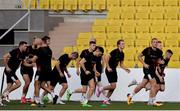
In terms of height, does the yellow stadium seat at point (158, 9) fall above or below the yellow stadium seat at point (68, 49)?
above

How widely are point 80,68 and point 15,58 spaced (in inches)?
73.5

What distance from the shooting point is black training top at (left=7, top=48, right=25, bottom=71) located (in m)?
17.4

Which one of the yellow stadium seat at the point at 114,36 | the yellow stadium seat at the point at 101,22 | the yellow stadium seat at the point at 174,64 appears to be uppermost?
the yellow stadium seat at the point at 101,22

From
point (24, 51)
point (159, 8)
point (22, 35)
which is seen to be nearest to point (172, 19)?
point (159, 8)

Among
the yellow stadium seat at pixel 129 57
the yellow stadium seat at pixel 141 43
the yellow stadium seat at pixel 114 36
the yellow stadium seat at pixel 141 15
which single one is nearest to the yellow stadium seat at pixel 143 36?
the yellow stadium seat at pixel 141 43

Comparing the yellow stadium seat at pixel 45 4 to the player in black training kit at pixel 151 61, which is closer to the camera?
the player in black training kit at pixel 151 61

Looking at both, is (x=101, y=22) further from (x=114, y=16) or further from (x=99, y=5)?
(x=99, y=5)

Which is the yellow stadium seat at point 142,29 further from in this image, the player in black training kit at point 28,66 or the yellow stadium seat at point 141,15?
the player in black training kit at point 28,66

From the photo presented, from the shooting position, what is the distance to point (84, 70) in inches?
683

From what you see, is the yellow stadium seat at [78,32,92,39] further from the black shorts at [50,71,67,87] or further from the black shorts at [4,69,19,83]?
the black shorts at [4,69,19,83]

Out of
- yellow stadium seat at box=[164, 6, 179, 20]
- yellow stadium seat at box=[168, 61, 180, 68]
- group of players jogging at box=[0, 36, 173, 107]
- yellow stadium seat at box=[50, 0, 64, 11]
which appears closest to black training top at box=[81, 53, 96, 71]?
group of players jogging at box=[0, 36, 173, 107]

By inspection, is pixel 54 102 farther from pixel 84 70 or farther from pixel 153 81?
pixel 153 81

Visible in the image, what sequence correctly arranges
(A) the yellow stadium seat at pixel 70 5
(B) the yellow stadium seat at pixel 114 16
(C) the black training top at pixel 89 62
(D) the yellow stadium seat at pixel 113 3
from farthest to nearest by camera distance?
1. (A) the yellow stadium seat at pixel 70 5
2. (D) the yellow stadium seat at pixel 113 3
3. (B) the yellow stadium seat at pixel 114 16
4. (C) the black training top at pixel 89 62

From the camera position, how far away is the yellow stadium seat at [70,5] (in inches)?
1117
